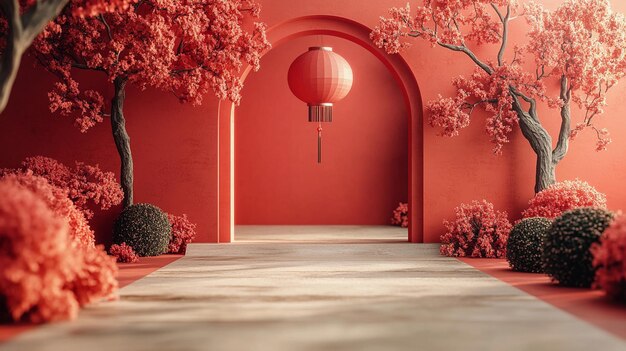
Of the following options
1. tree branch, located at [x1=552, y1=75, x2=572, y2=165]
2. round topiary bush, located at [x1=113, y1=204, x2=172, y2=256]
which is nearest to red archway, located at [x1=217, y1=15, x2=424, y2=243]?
round topiary bush, located at [x1=113, y1=204, x2=172, y2=256]

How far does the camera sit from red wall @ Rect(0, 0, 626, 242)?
9.55m

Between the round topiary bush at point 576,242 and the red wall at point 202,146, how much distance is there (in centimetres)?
346

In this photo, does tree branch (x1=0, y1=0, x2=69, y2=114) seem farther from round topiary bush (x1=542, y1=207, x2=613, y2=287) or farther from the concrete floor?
round topiary bush (x1=542, y1=207, x2=613, y2=287)

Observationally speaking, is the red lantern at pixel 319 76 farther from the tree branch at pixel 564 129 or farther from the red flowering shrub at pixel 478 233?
the tree branch at pixel 564 129

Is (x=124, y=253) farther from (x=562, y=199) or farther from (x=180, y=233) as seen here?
(x=562, y=199)

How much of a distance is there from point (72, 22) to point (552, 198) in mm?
6031

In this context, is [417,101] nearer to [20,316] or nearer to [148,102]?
[148,102]

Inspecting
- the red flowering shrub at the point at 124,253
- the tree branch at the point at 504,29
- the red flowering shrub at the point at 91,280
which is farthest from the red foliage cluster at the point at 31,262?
the tree branch at the point at 504,29

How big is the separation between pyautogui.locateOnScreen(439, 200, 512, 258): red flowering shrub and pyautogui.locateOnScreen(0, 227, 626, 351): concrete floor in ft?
2.10

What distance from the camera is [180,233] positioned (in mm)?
9234

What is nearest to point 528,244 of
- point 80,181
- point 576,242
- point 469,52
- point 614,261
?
point 576,242

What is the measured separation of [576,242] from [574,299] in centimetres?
59

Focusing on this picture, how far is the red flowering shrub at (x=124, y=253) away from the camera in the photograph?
8.28m

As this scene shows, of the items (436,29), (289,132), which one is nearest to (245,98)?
(289,132)
